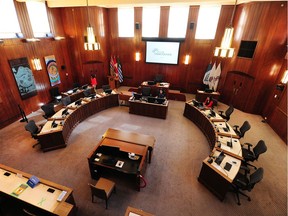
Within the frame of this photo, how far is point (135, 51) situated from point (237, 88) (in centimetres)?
727

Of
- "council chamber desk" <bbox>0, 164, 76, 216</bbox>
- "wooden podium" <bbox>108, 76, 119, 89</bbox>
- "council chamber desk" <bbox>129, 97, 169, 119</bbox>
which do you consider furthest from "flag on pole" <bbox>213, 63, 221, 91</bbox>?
"council chamber desk" <bbox>0, 164, 76, 216</bbox>

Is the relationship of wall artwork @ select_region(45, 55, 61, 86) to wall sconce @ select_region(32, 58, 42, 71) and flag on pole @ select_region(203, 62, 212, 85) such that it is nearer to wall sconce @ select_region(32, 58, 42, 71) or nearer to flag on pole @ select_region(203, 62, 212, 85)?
wall sconce @ select_region(32, 58, 42, 71)

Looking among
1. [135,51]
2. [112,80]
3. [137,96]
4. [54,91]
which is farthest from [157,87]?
[54,91]

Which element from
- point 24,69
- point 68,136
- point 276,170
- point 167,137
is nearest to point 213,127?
point 167,137

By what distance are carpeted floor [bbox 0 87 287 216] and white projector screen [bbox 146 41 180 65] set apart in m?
4.99

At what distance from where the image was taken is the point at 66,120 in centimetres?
605

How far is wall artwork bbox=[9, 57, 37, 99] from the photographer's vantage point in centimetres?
702

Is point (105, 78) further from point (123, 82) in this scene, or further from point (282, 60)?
point (282, 60)

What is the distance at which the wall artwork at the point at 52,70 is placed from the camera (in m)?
8.82

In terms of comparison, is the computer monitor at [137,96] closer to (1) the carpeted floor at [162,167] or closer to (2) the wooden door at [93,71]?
(1) the carpeted floor at [162,167]

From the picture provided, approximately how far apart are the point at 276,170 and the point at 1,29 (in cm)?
1220

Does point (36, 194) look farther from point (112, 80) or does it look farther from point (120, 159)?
point (112, 80)

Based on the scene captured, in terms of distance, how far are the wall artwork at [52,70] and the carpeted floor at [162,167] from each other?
2563mm

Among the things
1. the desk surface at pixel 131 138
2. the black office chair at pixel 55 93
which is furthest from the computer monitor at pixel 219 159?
the black office chair at pixel 55 93
